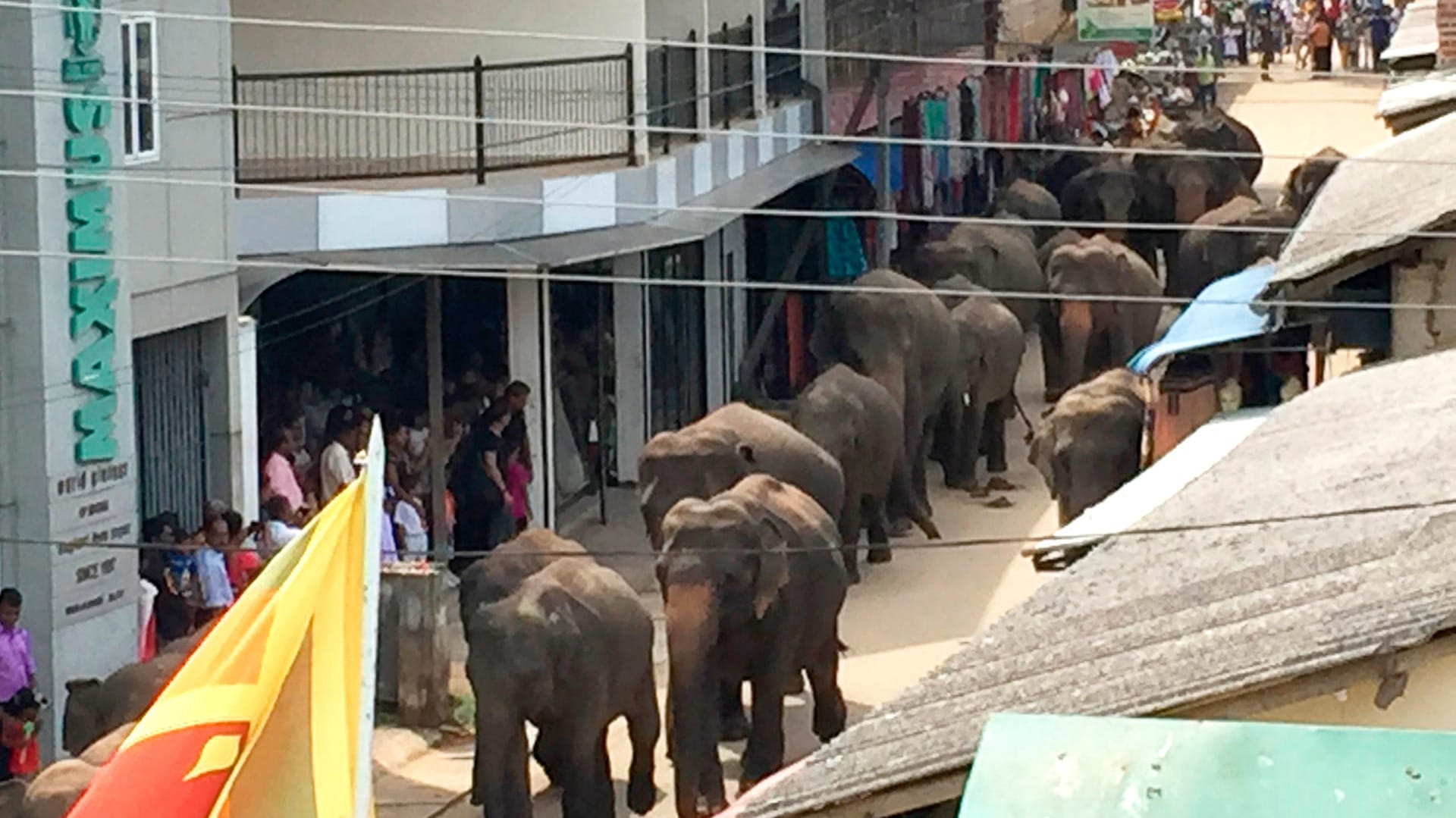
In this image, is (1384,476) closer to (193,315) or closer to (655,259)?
(193,315)

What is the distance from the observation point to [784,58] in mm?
29359

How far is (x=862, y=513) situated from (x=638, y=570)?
5.59ft

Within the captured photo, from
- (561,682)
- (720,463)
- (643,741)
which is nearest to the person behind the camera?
(561,682)

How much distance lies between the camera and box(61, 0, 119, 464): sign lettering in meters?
16.5

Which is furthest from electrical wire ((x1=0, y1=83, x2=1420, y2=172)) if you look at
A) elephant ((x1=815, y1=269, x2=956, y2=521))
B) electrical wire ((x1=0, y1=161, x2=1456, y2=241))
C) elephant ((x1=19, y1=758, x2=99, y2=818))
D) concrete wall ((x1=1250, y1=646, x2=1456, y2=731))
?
concrete wall ((x1=1250, y1=646, x2=1456, y2=731))

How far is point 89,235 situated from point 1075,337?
12611 millimetres

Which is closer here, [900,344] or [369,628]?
[369,628]

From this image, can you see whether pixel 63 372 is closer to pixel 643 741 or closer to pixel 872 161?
pixel 643 741

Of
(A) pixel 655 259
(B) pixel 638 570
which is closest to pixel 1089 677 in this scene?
(B) pixel 638 570

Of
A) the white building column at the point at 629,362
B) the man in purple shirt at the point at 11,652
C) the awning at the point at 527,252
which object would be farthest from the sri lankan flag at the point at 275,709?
the white building column at the point at 629,362

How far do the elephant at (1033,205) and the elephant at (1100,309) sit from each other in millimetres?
4006

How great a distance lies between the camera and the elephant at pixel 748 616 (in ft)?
54.7

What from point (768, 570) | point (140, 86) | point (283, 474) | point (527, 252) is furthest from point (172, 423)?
point (768, 570)

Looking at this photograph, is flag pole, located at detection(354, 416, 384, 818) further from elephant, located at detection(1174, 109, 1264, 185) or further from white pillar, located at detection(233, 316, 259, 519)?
elephant, located at detection(1174, 109, 1264, 185)
